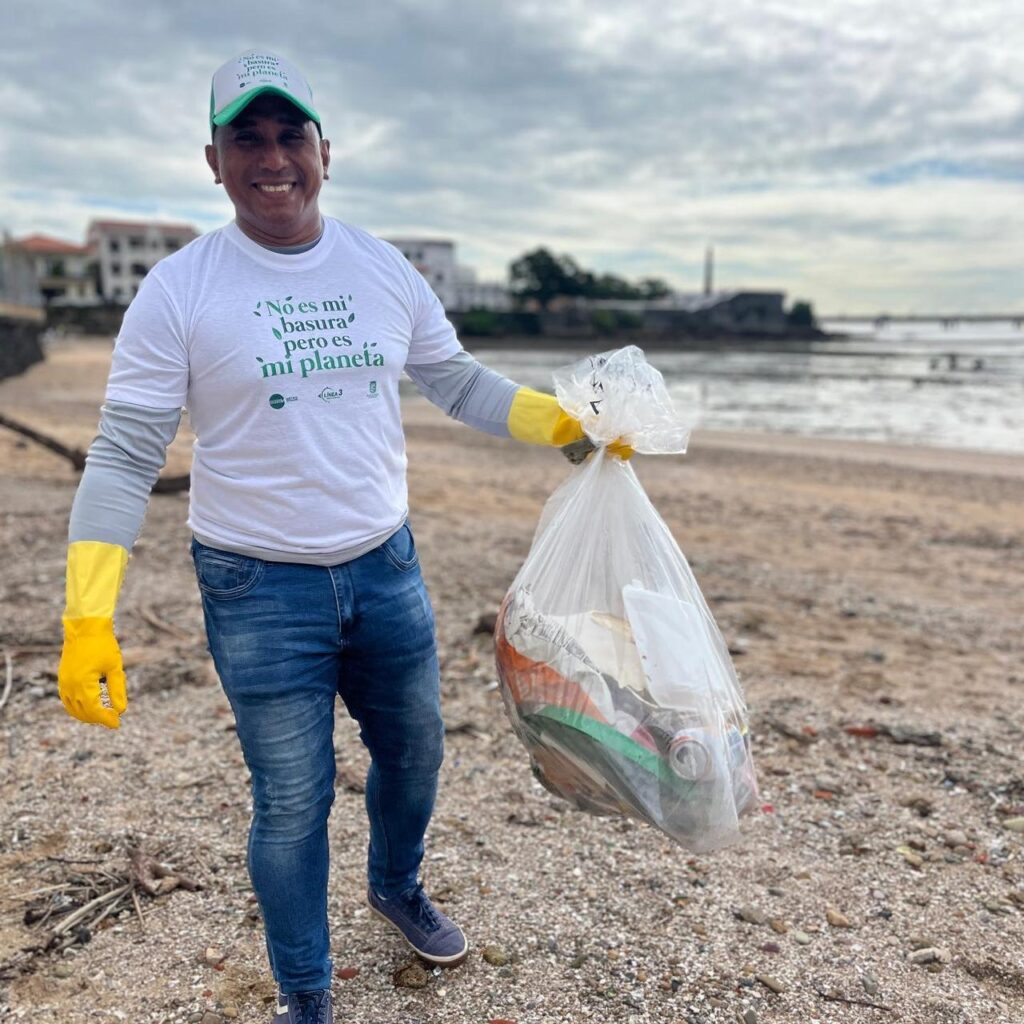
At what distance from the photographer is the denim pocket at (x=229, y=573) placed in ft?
5.33

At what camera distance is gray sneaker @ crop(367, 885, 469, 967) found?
2.01m

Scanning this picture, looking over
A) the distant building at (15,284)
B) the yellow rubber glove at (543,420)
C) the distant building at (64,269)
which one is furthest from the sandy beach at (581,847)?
the distant building at (64,269)

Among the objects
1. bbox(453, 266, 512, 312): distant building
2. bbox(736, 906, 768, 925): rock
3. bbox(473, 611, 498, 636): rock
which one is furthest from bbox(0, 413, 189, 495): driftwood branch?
bbox(453, 266, 512, 312): distant building

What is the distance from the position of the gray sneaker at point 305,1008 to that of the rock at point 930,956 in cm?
137

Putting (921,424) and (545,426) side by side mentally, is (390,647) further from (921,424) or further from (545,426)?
(921,424)

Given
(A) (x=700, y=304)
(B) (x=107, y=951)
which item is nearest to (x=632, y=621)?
(B) (x=107, y=951)

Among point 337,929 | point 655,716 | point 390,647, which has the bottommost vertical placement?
point 337,929

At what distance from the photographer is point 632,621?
1901 mm

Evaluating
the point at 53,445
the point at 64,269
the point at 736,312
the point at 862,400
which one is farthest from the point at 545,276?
the point at 53,445

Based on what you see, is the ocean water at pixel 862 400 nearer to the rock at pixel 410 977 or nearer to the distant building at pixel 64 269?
the rock at pixel 410 977

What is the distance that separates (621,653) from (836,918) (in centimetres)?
98

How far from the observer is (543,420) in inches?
81.4

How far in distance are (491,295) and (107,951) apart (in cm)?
10106

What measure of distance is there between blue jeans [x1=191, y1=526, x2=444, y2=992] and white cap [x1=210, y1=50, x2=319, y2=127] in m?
0.84
